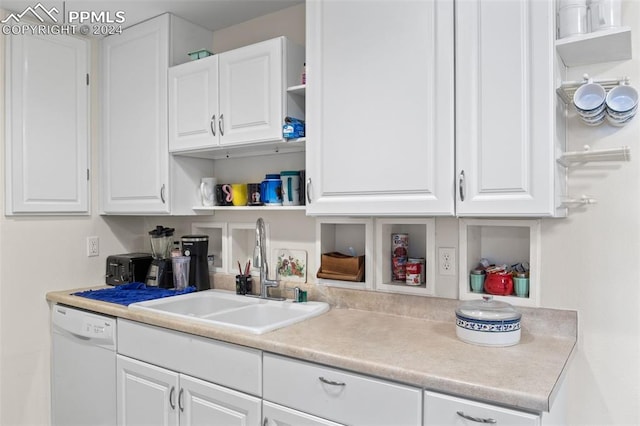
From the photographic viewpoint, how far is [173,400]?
1.91 metres

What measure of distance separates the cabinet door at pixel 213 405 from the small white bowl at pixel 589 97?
1.48 m

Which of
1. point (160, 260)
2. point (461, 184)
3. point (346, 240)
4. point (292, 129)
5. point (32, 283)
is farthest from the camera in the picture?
point (160, 260)

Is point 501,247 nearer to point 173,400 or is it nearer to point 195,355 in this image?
point 195,355

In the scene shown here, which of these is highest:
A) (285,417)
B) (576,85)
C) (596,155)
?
(576,85)

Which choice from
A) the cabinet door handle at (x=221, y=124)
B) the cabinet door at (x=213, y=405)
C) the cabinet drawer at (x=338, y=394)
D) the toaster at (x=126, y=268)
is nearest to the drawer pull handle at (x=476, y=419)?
the cabinet drawer at (x=338, y=394)

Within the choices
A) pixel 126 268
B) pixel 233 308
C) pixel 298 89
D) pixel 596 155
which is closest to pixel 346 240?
pixel 233 308

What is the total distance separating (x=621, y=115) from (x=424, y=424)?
1156 mm

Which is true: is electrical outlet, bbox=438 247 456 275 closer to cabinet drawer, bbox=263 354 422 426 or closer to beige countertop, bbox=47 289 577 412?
beige countertop, bbox=47 289 577 412

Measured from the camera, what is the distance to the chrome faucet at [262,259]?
224 centimetres

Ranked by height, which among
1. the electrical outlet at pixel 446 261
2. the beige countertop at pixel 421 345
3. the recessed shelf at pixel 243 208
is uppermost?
the recessed shelf at pixel 243 208

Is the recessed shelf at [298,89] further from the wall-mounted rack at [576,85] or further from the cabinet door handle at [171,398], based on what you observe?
the cabinet door handle at [171,398]

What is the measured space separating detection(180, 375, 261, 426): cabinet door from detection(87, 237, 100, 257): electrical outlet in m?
1.28

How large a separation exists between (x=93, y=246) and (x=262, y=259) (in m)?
1.21

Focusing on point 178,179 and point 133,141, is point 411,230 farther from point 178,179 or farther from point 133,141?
point 133,141
